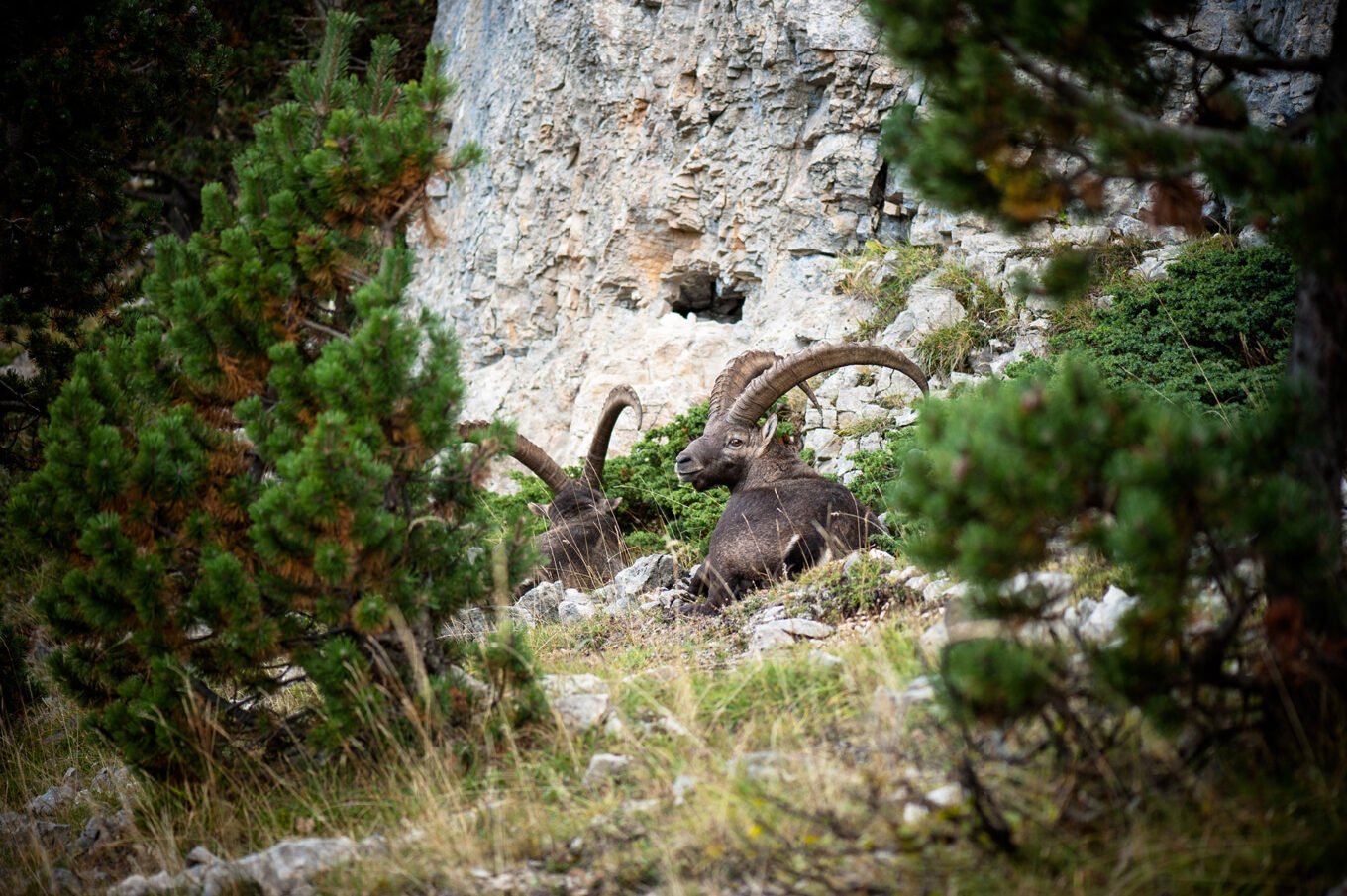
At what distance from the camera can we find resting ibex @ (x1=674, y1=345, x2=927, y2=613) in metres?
7.58

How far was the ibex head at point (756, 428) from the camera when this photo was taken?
8.34 m

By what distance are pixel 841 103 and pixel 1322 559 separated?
10925 mm

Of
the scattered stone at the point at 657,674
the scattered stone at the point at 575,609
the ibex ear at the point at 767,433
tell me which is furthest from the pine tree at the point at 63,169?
the scattered stone at the point at 657,674

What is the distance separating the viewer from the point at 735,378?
8.90 m

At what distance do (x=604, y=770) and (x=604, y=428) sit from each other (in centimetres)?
671

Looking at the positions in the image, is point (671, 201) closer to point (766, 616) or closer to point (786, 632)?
point (766, 616)

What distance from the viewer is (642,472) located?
10.7 metres

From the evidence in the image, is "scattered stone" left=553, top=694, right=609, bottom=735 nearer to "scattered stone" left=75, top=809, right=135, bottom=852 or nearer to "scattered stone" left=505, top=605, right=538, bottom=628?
"scattered stone" left=75, top=809, right=135, bottom=852

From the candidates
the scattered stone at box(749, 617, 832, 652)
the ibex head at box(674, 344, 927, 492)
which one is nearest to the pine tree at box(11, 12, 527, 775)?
the scattered stone at box(749, 617, 832, 652)

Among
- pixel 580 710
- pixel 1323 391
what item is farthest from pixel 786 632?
pixel 1323 391

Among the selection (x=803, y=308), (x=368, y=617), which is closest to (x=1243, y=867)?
(x=368, y=617)

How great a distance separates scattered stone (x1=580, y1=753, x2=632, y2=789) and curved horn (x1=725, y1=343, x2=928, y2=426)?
4.68 metres

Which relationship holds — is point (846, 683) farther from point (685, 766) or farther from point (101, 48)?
point (101, 48)

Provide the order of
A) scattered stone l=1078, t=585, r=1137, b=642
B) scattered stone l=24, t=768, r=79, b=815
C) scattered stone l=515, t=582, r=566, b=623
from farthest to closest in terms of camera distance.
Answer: scattered stone l=515, t=582, r=566, b=623 → scattered stone l=24, t=768, r=79, b=815 → scattered stone l=1078, t=585, r=1137, b=642
